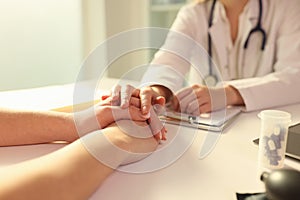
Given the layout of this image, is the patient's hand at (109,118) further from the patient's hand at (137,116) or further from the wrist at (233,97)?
the wrist at (233,97)

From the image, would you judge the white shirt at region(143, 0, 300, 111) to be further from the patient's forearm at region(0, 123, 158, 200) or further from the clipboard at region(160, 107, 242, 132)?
the patient's forearm at region(0, 123, 158, 200)

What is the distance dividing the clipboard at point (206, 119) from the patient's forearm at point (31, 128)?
26 centimetres

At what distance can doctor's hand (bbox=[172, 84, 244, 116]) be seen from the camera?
37.1 inches

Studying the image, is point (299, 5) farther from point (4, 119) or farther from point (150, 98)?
point (4, 119)

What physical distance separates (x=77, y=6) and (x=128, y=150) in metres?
1.54

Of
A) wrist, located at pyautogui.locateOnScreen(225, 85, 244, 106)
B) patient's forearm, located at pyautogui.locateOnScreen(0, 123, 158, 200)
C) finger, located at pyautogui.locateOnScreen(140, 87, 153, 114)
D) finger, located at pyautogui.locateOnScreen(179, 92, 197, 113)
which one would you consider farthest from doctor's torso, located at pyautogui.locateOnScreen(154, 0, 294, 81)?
patient's forearm, located at pyautogui.locateOnScreen(0, 123, 158, 200)

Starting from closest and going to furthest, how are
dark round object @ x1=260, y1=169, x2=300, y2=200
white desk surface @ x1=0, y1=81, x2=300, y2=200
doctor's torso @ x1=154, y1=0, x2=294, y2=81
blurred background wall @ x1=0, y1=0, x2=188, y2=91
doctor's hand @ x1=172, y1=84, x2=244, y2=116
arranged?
dark round object @ x1=260, y1=169, x2=300, y2=200 < white desk surface @ x1=0, y1=81, x2=300, y2=200 < doctor's hand @ x1=172, y1=84, x2=244, y2=116 < doctor's torso @ x1=154, y1=0, x2=294, y2=81 < blurred background wall @ x1=0, y1=0, x2=188, y2=91

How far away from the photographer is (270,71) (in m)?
1.33

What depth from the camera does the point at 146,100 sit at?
0.80m

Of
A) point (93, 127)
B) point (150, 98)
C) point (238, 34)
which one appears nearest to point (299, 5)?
point (238, 34)

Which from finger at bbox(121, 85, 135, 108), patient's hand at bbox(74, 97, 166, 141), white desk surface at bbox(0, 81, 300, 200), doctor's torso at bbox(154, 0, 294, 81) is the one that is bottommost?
white desk surface at bbox(0, 81, 300, 200)

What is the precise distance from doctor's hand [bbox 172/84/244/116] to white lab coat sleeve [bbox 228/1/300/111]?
3cm

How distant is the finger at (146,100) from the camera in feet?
2.51

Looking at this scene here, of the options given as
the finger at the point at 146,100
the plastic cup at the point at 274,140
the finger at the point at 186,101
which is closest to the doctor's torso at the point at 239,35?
the finger at the point at 186,101
